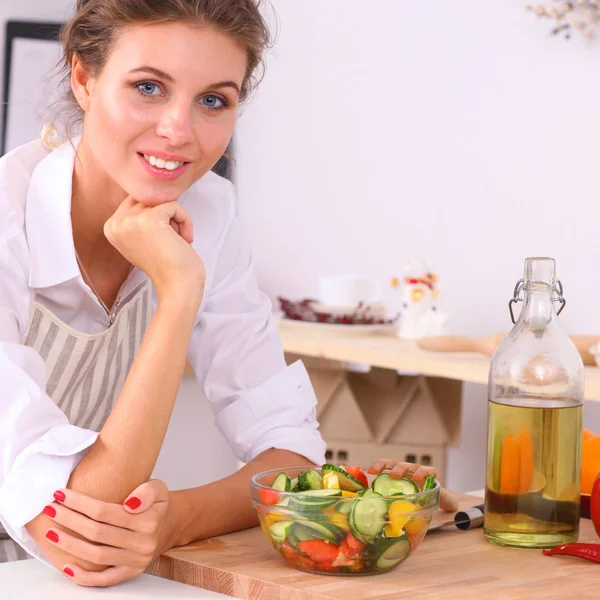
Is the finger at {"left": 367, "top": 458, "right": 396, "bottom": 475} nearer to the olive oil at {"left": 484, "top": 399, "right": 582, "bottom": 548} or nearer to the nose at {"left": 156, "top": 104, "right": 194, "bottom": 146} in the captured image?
the olive oil at {"left": 484, "top": 399, "right": 582, "bottom": 548}

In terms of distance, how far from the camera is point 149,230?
48.3 inches

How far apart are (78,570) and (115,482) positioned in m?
0.11

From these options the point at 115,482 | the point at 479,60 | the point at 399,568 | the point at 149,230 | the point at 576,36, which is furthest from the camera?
the point at 479,60

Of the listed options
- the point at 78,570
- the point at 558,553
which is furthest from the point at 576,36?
the point at 78,570

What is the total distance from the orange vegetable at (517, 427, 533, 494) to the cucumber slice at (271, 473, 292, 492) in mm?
232

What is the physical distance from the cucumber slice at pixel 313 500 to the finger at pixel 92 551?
18 cm

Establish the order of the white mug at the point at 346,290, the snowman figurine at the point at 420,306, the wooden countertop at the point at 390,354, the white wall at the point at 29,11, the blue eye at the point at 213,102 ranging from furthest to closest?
the white wall at the point at 29,11
the white mug at the point at 346,290
the snowman figurine at the point at 420,306
the wooden countertop at the point at 390,354
the blue eye at the point at 213,102

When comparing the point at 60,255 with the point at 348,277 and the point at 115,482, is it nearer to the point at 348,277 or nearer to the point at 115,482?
the point at 115,482

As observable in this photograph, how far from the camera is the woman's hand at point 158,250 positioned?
1.21 m

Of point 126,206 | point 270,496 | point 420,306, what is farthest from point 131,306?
point 420,306

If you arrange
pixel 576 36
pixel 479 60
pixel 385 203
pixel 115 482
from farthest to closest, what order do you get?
pixel 385 203 < pixel 479 60 < pixel 576 36 < pixel 115 482

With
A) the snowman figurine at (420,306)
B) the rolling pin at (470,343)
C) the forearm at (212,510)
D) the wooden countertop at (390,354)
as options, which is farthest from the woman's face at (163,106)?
the snowman figurine at (420,306)

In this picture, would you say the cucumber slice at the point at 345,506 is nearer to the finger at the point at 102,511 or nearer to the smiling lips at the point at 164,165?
the finger at the point at 102,511

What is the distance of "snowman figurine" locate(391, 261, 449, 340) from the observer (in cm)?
280
